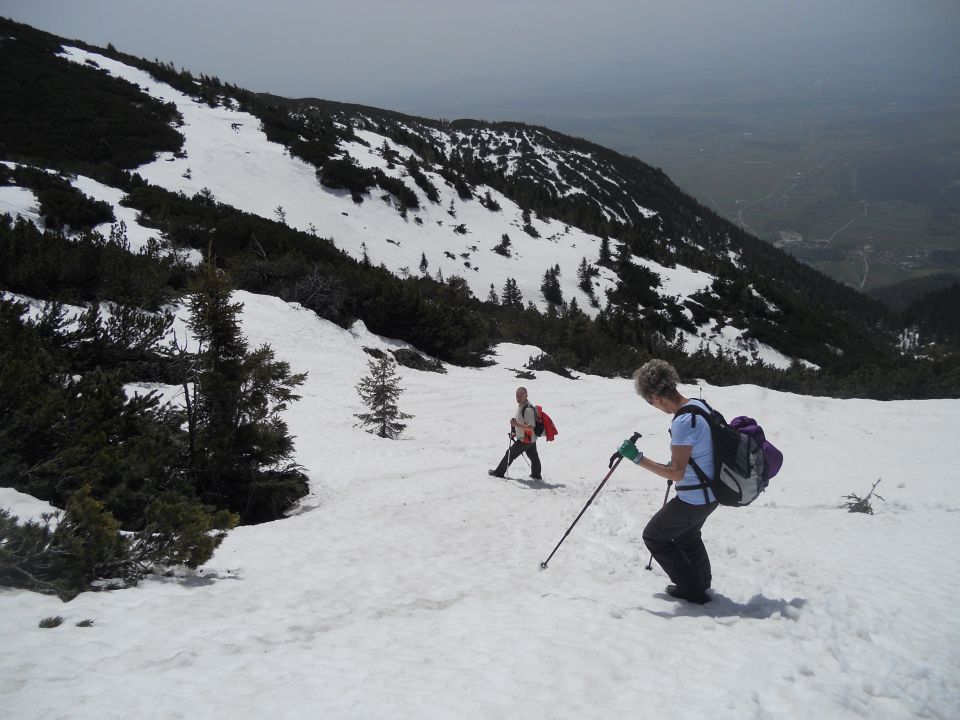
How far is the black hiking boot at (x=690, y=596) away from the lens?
4.52 m

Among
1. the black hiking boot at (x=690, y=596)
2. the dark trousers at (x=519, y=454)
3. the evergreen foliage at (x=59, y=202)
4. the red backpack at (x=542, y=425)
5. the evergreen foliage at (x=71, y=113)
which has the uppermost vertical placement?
the evergreen foliage at (x=71, y=113)

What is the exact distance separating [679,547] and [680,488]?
0.73 m

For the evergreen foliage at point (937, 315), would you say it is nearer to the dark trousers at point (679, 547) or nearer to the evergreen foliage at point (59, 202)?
the dark trousers at point (679, 547)

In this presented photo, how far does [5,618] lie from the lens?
336 cm

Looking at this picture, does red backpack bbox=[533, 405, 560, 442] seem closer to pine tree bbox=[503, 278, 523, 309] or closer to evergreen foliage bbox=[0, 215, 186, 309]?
evergreen foliage bbox=[0, 215, 186, 309]

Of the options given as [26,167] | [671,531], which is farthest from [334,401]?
[26,167]

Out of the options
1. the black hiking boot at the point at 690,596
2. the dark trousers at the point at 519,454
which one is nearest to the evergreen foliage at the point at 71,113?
the dark trousers at the point at 519,454

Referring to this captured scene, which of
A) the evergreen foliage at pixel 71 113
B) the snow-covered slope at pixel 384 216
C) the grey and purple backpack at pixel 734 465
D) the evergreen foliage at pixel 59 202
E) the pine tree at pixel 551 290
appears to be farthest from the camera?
the pine tree at pixel 551 290

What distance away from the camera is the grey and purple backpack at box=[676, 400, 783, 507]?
12.5 ft

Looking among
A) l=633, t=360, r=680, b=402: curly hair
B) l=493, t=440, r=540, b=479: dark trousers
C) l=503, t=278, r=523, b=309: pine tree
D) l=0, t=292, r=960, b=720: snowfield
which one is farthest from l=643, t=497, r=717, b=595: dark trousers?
l=503, t=278, r=523, b=309: pine tree

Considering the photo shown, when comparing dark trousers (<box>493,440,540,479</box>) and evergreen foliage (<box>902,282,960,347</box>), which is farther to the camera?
evergreen foliage (<box>902,282,960,347</box>)

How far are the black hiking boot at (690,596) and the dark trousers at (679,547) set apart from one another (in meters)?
0.03

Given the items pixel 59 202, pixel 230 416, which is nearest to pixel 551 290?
pixel 59 202

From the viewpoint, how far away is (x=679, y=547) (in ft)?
14.4
